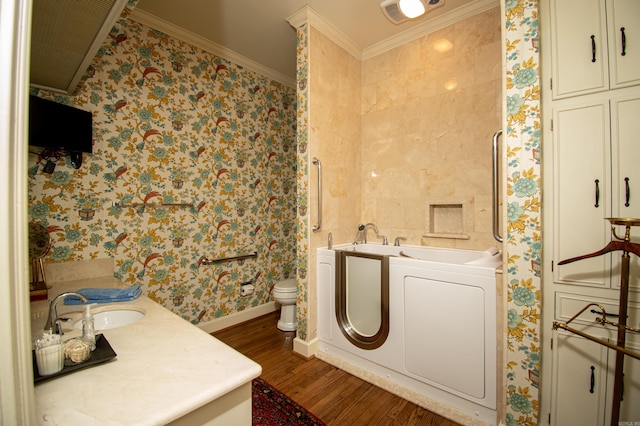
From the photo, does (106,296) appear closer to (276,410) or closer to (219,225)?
(276,410)

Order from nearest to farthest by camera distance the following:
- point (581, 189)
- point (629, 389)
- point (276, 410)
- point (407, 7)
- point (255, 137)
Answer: point (629, 389)
point (581, 189)
point (276, 410)
point (407, 7)
point (255, 137)

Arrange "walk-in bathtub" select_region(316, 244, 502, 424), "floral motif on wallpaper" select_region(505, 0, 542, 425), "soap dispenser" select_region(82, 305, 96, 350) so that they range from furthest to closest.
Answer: "walk-in bathtub" select_region(316, 244, 502, 424), "floral motif on wallpaper" select_region(505, 0, 542, 425), "soap dispenser" select_region(82, 305, 96, 350)

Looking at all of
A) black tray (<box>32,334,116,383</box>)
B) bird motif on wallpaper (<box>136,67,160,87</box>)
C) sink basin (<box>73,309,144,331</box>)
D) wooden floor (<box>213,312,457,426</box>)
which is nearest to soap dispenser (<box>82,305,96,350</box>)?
black tray (<box>32,334,116,383</box>)

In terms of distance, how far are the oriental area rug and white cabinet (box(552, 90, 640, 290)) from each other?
5.17 ft

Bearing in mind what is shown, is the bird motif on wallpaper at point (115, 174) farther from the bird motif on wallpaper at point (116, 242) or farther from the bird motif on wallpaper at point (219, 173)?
the bird motif on wallpaper at point (219, 173)

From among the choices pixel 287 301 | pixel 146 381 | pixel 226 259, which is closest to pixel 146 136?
pixel 226 259

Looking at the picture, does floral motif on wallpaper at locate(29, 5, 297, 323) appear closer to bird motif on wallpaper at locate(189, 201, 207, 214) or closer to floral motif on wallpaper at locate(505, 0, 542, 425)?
bird motif on wallpaper at locate(189, 201, 207, 214)

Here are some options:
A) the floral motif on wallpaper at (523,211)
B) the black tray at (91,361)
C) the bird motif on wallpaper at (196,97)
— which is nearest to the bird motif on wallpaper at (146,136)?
the bird motif on wallpaper at (196,97)

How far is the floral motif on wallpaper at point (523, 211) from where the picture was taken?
1391 mm

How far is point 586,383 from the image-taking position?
1.31 metres

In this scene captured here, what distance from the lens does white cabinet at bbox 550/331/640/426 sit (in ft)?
4.01

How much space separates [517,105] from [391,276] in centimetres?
123

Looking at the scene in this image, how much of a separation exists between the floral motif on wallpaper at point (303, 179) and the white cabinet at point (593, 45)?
5.28 ft

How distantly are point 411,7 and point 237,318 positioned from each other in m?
3.17
